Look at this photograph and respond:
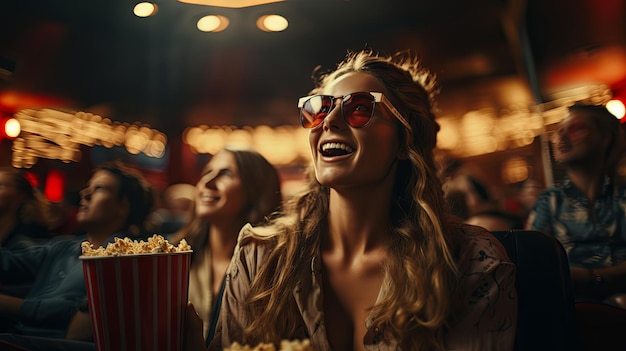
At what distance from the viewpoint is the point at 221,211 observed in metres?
1.97

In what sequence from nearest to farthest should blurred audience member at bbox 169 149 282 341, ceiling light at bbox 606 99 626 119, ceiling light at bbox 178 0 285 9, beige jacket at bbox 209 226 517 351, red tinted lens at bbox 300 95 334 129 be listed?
beige jacket at bbox 209 226 517 351 < ceiling light at bbox 606 99 626 119 < red tinted lens at bbox 300 95 334 129 < blurred audience member at bbox 169 149 282 341 < ceiling light at bbox 178 0 285 9

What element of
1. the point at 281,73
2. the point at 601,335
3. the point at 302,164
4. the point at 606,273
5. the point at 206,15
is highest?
the point at 206,15

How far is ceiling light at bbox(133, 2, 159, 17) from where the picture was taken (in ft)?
6.93

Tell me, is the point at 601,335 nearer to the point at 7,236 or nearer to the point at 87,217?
the point at 87,217

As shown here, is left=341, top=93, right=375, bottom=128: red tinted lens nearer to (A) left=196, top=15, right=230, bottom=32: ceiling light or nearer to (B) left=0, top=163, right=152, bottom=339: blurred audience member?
(A) left=196, top=15, right=230, bottom=32: ceiling light

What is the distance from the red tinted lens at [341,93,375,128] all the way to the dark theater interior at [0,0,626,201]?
27 centimetres

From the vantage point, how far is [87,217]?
207 cm

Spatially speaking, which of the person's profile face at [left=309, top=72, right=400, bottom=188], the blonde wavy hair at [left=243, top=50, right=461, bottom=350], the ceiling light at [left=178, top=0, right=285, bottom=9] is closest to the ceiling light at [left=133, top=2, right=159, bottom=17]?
the ceiling light at [left=178, top=0, right=285, bottom=9]

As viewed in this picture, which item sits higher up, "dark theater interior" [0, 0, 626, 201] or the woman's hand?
"dark theater interior" [0, 0, 626, 201]

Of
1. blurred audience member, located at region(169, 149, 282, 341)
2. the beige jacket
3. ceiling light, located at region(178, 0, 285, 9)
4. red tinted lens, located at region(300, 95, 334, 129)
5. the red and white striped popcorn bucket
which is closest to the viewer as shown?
the red and white striped popcorn bucket

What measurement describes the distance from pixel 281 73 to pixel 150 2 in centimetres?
61

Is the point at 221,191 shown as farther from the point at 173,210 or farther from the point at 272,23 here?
the point at 272,23

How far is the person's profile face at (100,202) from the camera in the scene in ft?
6.77

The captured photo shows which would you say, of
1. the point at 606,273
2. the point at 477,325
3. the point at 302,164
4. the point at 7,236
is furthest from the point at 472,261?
the point at 7,236
